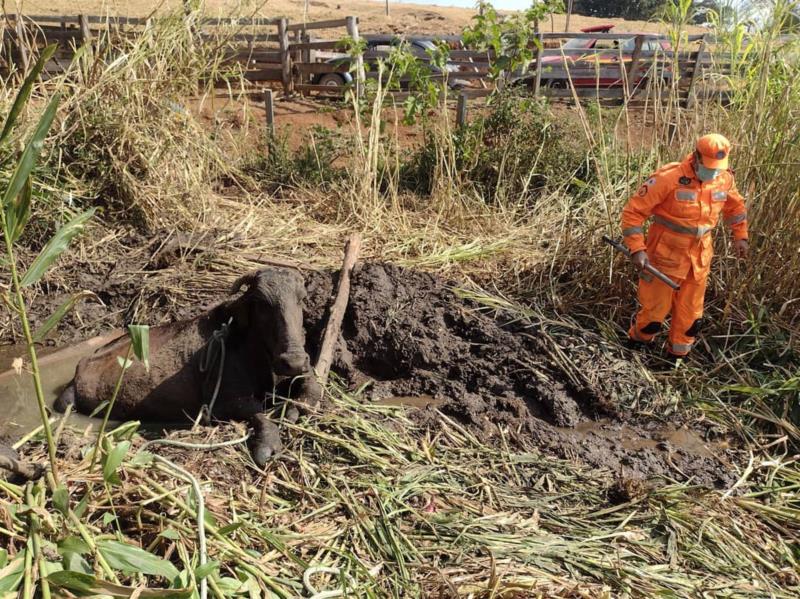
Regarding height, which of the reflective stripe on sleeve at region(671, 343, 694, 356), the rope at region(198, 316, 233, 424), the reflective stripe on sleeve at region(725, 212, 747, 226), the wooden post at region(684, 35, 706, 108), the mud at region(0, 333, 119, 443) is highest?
the wooden post at region(684, 35, 706, 108)

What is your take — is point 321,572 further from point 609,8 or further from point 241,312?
point 609,8

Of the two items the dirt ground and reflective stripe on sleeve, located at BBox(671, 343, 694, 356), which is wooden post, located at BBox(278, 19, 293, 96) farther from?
reflective stripe on sleeve, located at BBox(671, 343, 694, 356)

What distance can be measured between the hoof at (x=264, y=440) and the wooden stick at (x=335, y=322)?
0.43m

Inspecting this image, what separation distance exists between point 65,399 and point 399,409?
6.93ft

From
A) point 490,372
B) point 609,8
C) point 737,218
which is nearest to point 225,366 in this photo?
point 490,372

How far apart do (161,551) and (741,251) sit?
3897 millimetres

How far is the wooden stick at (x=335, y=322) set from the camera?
153 inches

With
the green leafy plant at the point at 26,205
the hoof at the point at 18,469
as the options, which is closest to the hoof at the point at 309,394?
the hoof at the point at 18,469

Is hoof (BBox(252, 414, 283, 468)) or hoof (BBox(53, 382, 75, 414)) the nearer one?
hoof (BBox(252, 414, 283, 468))

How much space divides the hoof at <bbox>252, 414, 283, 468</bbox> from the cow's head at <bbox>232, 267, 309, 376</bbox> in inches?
10.9

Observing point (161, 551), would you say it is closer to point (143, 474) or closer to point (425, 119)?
point (143, 474)

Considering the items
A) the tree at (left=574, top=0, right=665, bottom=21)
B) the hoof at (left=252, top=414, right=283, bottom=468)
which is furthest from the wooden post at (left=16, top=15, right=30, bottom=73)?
the tree at (left=574, top=0, right=665, bottom=21)

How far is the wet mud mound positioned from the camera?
3.79 m

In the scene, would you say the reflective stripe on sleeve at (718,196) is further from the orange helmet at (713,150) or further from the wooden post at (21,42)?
the wooden post at (21,42)
